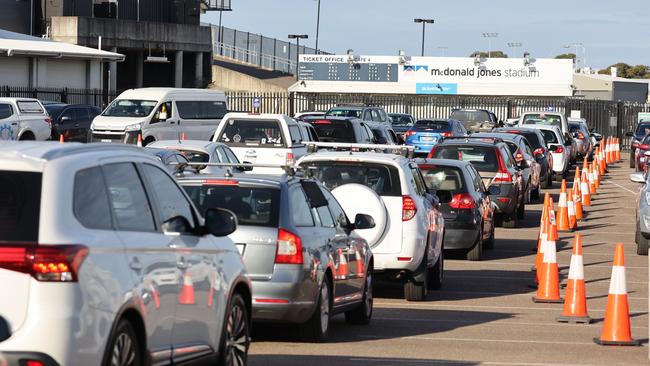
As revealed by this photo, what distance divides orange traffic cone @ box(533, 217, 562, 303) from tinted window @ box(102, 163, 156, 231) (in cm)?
895

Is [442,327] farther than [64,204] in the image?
Yes

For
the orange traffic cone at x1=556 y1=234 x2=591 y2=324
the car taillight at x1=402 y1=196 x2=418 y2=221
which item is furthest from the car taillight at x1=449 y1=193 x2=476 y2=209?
the orange traffic cone at x1=556 y1=234 x2=591 y2=324

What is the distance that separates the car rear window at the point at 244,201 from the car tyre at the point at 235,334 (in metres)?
1.97

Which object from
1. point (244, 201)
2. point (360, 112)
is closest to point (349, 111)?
point (360, 112)

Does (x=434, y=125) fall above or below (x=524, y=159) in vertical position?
above

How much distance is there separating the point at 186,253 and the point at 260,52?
87.0m

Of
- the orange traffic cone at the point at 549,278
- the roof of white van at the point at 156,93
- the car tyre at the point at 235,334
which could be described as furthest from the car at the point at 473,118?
the car tyre at the point at 235,334

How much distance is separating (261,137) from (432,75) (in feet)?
173

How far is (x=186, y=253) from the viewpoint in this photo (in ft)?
27.4

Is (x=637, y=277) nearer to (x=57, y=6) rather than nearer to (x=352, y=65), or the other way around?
(x=57, y=6)

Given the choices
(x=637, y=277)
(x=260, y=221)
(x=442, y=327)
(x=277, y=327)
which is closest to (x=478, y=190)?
(x=637, y=277)

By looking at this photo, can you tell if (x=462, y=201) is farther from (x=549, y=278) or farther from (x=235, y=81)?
(x=235, y=81)

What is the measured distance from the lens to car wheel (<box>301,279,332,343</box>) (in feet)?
39.7

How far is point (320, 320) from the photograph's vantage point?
12.2 metres
